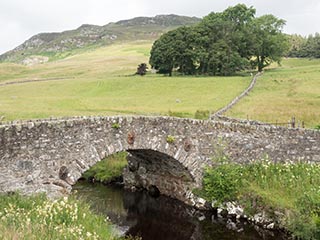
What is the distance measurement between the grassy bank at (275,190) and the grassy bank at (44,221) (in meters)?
7.57

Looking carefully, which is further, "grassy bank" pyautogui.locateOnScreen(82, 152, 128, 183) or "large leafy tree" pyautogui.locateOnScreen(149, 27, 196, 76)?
"large leafy tree" pyautogui.locateOnScreen(149, 27, 196, 76)

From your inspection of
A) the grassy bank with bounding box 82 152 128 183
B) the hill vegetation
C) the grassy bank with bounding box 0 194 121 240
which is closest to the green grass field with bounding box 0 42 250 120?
the hill vegetation

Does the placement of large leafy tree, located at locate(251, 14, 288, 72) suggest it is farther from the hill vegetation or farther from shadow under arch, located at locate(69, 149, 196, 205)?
shadow under arch, located at locate(69, 149, 196, 205)

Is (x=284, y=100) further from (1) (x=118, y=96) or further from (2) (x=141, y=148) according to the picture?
(2) (x=141, y=148)

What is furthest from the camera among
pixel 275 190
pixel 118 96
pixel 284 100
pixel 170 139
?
pixel 118 96

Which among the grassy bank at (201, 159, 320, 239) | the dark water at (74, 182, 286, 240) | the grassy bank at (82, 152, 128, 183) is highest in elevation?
the grassy bank at (201, 159, 320, 239)

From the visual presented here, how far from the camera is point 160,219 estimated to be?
20.0 meters

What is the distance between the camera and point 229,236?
17531mm

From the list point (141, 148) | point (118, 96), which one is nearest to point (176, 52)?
point (118, 96)

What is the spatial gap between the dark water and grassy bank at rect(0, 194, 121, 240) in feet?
17.3

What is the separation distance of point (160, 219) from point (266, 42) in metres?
59.4

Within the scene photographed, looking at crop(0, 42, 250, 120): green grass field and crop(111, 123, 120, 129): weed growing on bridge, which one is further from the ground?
crop(111, 123, 120, 129): weed growing on bridge

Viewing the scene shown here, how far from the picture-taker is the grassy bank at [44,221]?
9039 mm

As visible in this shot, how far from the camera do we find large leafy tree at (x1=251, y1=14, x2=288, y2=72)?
7379cm
